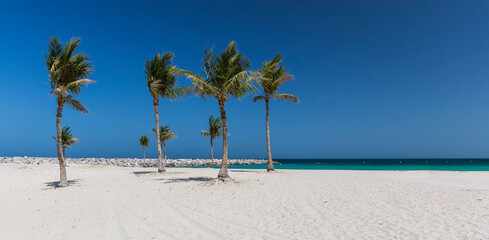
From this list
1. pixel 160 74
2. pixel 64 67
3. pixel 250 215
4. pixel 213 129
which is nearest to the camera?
pixel 250 215

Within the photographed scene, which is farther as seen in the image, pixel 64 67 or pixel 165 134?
pixel 165 134

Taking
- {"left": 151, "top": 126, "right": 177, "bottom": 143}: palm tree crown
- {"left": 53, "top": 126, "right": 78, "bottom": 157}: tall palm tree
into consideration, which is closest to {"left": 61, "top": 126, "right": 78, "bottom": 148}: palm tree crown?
{"left": 53, "top": 126, "right": 78, "bottom": 157}: tall palm tree

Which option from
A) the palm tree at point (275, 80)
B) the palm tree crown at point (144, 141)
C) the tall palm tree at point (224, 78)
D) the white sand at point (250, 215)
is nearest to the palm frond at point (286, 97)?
the palm tree at point (275, 80)

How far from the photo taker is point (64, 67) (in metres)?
14.7

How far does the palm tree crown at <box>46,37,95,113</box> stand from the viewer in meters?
14.5

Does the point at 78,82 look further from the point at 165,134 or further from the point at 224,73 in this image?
the point at 165,134

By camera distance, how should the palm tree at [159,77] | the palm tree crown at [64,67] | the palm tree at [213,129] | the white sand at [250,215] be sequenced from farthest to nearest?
the palm tree at [213,129] < the palm tree at [159,77] < the palm tree crown at [64,67] < the white sand at [250,215]

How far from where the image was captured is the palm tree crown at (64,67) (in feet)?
47.5

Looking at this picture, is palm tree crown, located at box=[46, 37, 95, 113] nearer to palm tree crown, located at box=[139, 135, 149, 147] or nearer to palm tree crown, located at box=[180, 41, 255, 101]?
palm tree crown, located at box=[180, 41, 255, 101]

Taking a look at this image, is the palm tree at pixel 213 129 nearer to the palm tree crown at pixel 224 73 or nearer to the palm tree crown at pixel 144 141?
the palm tree crown at pixel 144 141

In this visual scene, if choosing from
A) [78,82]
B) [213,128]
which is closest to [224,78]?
Answer: [78,82]

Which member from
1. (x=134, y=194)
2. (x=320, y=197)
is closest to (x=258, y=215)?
(x=320, y=197)

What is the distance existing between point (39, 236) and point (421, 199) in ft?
40.6

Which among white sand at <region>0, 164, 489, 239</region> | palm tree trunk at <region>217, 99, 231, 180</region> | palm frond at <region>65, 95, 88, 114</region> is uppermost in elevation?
palm frond at <region>65, 95, 88, 114</region>
